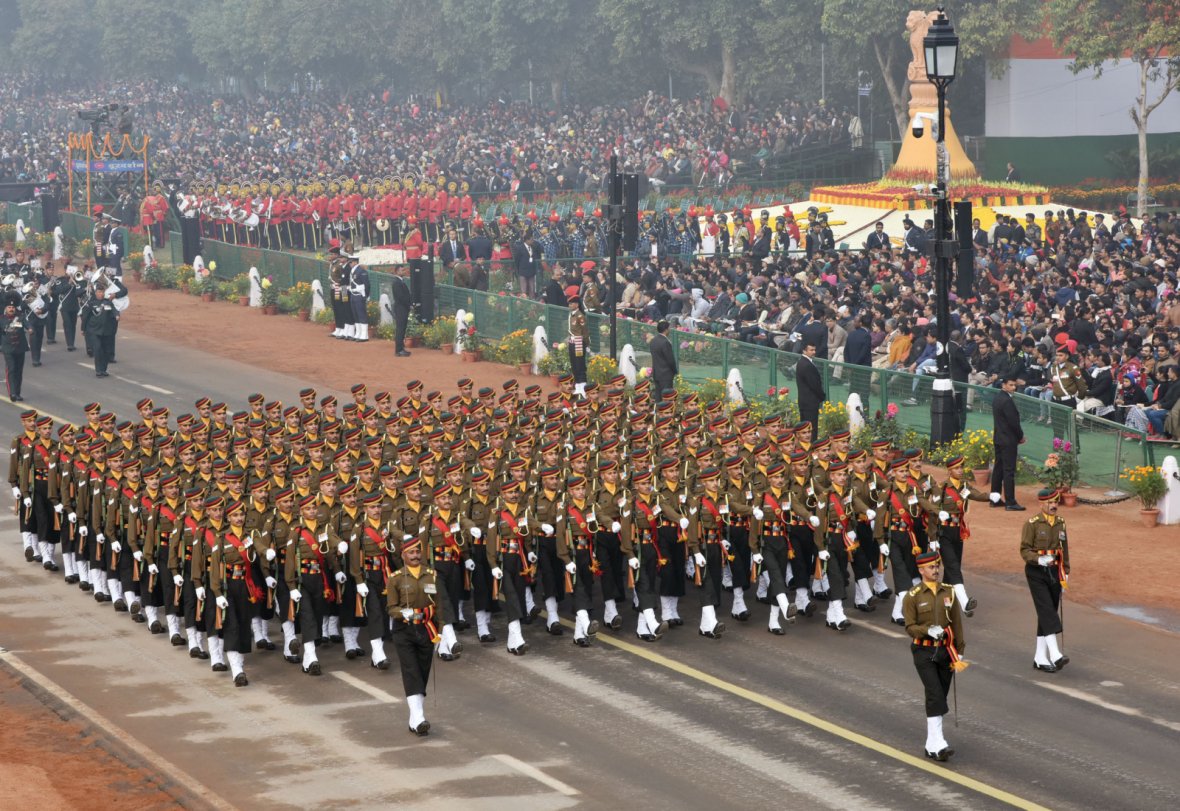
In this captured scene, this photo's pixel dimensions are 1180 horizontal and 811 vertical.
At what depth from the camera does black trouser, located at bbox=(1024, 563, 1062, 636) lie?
1772 cm

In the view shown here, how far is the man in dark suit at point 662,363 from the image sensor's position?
30.0m

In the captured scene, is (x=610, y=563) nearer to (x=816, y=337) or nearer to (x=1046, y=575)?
(x=1046, y=575)

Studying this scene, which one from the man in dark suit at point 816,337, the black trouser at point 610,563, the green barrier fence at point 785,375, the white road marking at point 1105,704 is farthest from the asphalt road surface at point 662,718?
the man in dark suit at point 816,337

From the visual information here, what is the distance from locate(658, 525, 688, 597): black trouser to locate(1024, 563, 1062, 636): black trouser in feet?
11.4

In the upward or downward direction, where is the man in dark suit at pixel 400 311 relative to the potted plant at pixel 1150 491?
upward

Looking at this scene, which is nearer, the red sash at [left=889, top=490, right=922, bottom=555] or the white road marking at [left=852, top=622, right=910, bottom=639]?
the white road marking at [left=852, top=622, right=910, bottom=639]

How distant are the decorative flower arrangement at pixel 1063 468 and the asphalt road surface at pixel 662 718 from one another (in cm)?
452

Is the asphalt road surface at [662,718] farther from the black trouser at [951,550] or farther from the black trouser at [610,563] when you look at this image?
the black trouser at [951,550]

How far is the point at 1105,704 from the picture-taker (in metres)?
16.8

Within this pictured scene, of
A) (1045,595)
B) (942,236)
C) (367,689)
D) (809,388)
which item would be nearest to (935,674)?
(1045,595)

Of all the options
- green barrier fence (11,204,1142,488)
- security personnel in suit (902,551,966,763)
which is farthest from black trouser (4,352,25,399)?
security personnel in suit (902,551,966,763)

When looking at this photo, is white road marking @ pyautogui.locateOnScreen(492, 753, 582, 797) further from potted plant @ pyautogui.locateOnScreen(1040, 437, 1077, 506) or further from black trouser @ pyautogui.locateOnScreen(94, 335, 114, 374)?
black trouser @ pyautogui.locateOnScreen(94, 335, 114, 374)

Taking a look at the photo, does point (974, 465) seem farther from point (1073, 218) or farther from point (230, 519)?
point (1073, 218)

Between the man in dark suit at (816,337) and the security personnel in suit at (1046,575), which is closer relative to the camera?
the security personnel in suit at (1046,575)
